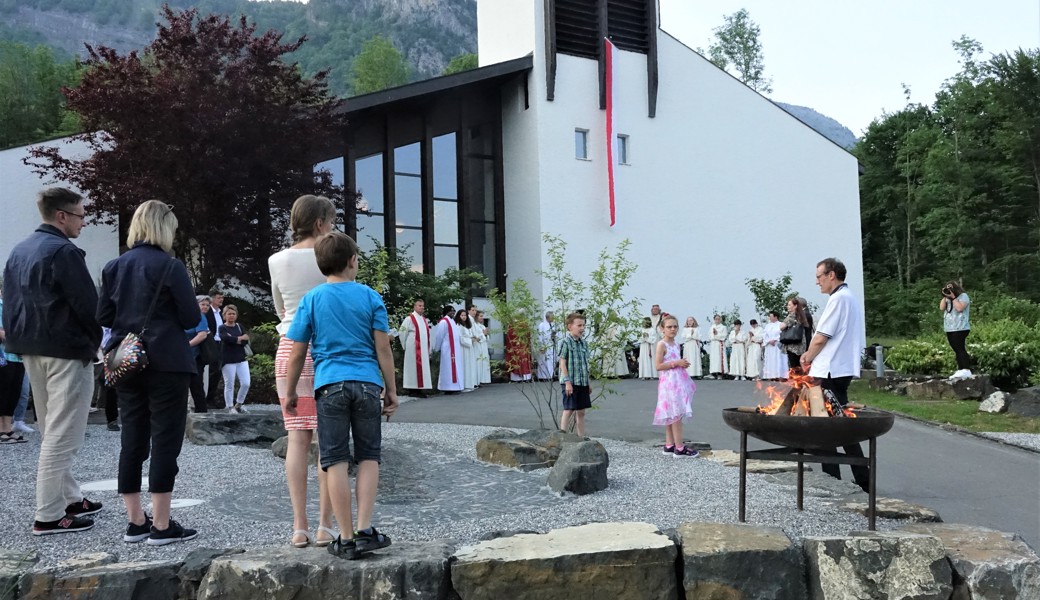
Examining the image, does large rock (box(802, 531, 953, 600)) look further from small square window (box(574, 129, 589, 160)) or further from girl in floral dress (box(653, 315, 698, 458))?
small square window (box(574, 129, 589, 160))

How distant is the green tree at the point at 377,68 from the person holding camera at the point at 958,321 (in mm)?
41842

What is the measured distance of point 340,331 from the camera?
3994 mm

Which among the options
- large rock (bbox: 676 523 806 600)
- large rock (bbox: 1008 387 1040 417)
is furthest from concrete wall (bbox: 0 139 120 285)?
large rock (bbox: 1008 387 1040 417)

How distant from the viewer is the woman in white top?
4.20 meters

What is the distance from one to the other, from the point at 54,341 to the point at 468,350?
1351 cm

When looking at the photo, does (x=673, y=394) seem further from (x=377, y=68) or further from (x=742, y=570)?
(x=377, y=68)

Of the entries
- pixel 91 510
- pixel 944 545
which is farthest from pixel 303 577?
pixel 944 545

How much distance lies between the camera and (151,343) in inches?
178

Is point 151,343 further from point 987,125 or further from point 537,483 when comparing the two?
point 987,125

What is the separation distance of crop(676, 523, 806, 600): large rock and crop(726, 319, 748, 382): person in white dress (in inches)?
704

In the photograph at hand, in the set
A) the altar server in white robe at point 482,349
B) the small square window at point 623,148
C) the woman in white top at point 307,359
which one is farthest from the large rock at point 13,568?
the small square window at point 623,148

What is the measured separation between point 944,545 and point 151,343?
14.2 feet

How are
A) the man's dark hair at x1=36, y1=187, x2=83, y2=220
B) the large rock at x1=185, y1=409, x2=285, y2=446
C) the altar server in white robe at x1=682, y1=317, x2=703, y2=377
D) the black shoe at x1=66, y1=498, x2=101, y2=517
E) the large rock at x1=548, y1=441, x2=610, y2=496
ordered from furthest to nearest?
the altar server in white robe at x1=682, y1=317, x2=703, y2=377
the large rock at x1=185, y1=409, x2=285, y2=446
the large rock at x1=548, y1=441, x2=610, y2=496
the black shoe at x1=66, y1=498, x2=101, y2=517
the man's dark hair at x1=36, y1=187, x2=83, y2=220

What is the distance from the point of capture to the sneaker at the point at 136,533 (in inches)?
181
